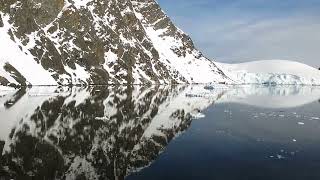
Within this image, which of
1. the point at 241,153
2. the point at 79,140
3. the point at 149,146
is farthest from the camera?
the point at 149,146

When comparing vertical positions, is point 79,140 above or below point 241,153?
above

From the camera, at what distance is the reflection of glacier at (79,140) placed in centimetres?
3025

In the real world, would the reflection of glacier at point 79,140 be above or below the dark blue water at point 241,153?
above

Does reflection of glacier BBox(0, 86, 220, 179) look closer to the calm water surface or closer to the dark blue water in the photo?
the calm water surface

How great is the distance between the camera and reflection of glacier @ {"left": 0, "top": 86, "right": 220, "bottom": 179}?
1191 inches

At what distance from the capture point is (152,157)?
36500 mm

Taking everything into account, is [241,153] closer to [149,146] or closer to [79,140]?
[149,146]

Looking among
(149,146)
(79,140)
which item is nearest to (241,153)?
(149,146)

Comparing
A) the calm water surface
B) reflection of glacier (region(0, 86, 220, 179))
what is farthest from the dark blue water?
reflection of glacier (region(0, 86, 220, 179))

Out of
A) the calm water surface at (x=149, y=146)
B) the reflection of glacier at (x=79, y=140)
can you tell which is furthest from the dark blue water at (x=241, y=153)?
the reflection of glacier at (x=79, y=140)

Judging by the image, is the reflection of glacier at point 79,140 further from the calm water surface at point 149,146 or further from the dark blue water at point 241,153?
the dark blue water at point 241,153

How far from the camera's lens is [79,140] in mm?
41875

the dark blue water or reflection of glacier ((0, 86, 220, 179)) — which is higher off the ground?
reflection of glacier ((0, 86, 220, 179))

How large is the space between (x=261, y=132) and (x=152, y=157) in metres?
21.0
